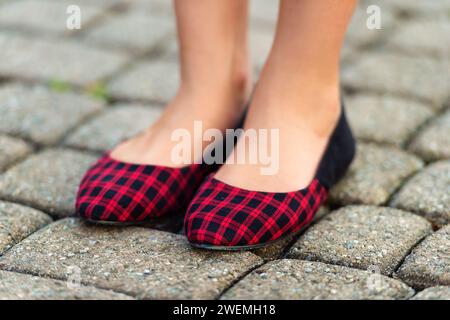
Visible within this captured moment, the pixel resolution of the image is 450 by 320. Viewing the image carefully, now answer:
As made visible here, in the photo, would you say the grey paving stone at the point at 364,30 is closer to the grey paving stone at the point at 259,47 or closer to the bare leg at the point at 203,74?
the grey paving stone at the point at 259,47

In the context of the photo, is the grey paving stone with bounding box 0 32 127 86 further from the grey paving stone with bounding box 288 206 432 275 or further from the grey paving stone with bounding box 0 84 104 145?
the grey paving stone with bounding box 288 206 432 275

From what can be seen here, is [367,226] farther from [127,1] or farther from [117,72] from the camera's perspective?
[127,1]

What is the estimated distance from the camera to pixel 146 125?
5.58 feet

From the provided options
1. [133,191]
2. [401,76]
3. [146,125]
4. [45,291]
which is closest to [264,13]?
[401,76]

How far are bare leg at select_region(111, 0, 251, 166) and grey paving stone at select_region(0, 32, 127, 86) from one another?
1.99 feet

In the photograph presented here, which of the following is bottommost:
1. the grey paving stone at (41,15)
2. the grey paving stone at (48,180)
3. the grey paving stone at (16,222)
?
the grey paving stone at (16,222)

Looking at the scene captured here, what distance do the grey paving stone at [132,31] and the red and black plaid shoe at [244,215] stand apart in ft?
3.15

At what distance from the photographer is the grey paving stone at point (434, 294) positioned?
1042 millimetres

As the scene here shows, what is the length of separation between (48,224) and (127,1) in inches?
51.7

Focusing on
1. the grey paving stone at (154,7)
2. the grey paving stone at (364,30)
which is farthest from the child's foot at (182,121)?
the grey paving stone at (154,7)

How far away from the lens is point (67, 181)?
145 centimetres

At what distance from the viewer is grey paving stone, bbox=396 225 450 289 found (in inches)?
43.8

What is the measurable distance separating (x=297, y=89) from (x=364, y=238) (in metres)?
0.27

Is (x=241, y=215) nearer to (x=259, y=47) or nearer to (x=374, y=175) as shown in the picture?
(x=374, y=175)
